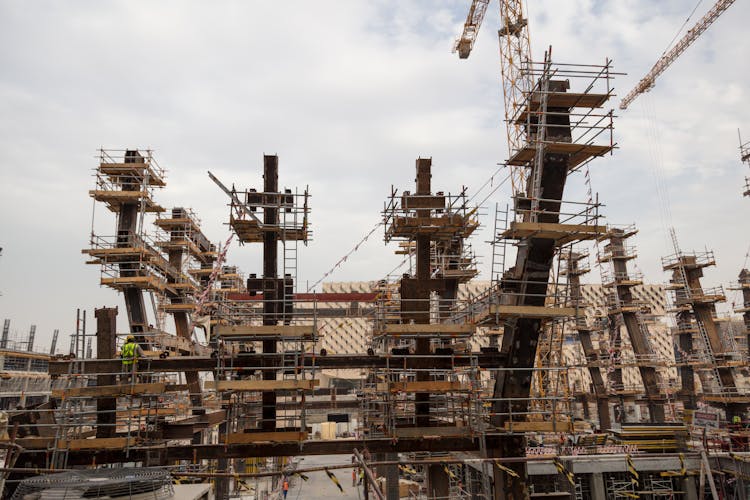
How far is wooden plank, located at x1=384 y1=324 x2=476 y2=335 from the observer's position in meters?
14.6

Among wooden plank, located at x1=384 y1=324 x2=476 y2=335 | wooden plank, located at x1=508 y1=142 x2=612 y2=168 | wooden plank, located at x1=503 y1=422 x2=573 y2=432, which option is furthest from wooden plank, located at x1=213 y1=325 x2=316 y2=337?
wooden plank, located at x1=508 y1=142 x2=612 y2=168

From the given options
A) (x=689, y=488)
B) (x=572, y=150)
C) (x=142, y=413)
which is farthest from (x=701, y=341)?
(x=142, y=413)

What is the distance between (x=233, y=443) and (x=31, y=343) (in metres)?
71.5

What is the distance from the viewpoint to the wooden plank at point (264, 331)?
13.8 metres

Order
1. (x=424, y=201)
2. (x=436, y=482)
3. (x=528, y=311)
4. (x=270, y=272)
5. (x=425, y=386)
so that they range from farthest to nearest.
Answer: (x=436, y=482)
(x=424, y=201)
(x=270, y=272)
(x=528, y=311)
(x=425, y=386)

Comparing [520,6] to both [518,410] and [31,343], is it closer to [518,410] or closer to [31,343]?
[518,410]

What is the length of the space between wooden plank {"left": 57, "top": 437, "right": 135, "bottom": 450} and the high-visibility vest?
205 centimetres

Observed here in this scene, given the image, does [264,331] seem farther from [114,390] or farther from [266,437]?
[114,390]

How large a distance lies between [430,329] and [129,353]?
339 inches

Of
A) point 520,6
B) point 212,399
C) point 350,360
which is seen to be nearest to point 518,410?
point 350,360

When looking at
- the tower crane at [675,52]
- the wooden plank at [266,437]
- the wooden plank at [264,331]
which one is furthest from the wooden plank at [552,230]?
the tower crane at [675,52]

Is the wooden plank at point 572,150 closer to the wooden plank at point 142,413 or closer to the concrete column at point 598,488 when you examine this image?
the wooden plank at point 142,413

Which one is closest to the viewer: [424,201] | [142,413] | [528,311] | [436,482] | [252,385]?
[252,385]

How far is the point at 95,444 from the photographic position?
13.7m
